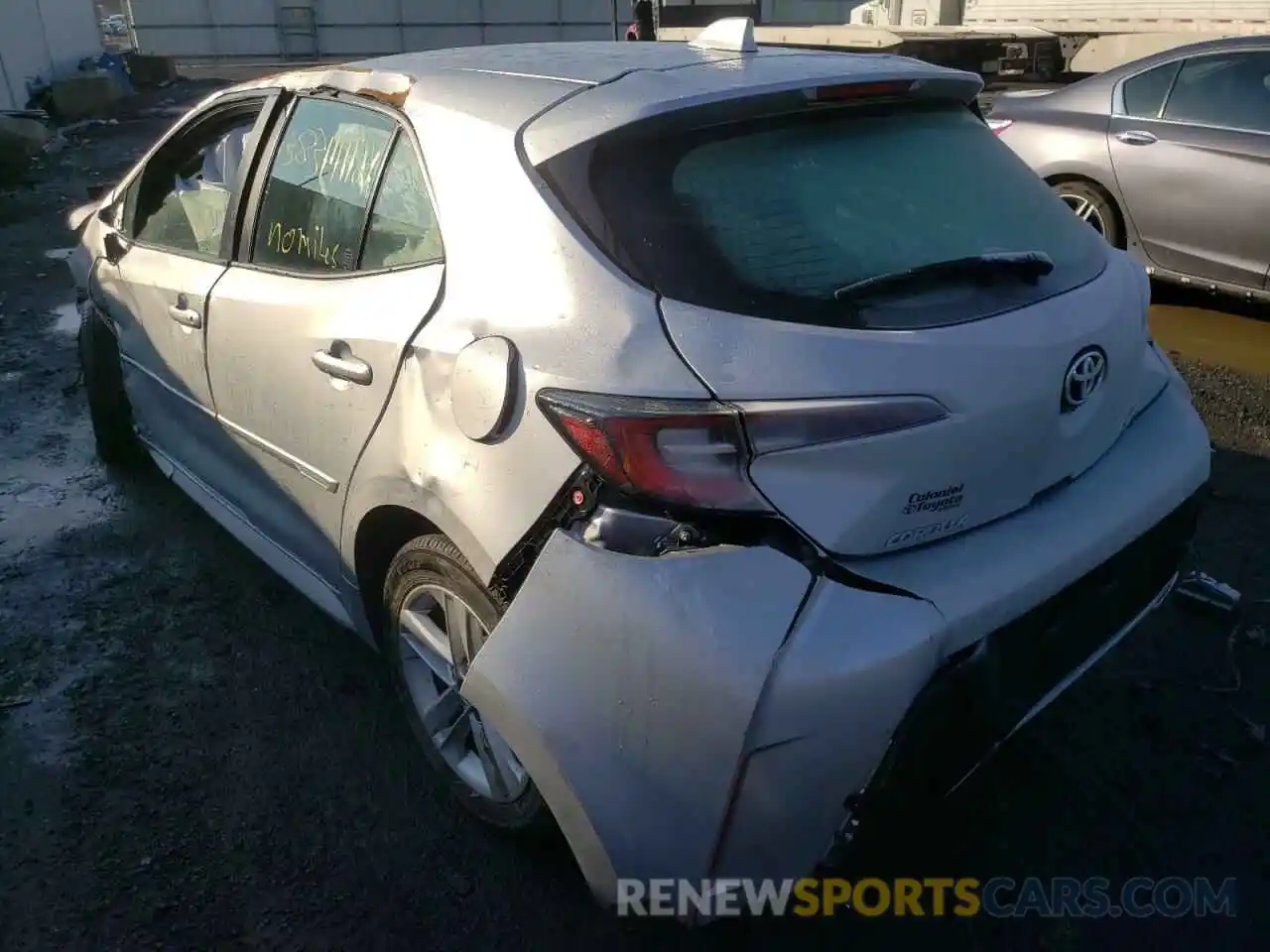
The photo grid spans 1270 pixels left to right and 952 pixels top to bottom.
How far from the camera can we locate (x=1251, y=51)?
5711 millimetres

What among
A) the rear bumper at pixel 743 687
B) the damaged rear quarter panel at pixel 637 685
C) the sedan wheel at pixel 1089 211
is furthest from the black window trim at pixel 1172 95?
the damaged rear quarter panel at pixel 637 685

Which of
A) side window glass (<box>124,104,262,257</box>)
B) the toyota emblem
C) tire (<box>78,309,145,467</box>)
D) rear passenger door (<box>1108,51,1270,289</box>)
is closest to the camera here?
the toyota emblem

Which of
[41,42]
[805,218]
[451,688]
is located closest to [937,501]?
[805,218]

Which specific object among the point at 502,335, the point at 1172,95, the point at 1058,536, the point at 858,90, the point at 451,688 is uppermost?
the point at 858,90

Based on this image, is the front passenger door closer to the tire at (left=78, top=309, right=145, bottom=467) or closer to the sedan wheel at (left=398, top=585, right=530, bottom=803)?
the tire at (left=78, top=309, right=145, bottom=467)

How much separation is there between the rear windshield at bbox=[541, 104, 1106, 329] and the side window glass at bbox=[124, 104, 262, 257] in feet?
5.38

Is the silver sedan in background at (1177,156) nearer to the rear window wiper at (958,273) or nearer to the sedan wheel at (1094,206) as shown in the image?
the sedan wheel at (1094,206)

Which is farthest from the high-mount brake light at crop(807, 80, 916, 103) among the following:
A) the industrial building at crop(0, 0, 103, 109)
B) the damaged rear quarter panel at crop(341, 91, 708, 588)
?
the industrial building at crop(0, 0, 103, 109)

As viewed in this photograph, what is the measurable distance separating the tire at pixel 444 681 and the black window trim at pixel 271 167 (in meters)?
0.67

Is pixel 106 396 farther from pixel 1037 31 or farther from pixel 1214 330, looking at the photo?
pixel 1037 31

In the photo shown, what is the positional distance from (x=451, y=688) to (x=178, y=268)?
5.80 feet

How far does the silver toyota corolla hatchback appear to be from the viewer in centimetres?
175

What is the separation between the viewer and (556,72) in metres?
2.40

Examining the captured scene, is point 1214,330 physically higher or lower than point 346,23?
lower
